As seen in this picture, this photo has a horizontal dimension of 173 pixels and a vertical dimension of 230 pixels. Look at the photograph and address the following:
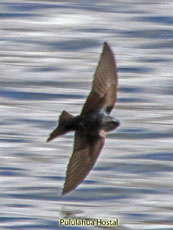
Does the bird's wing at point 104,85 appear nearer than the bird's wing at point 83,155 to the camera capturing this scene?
No

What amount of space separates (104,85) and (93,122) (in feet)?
1.16

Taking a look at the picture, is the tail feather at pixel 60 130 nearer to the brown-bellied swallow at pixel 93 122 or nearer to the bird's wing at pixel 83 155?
the brown-bellied swallow at pixel 93 122

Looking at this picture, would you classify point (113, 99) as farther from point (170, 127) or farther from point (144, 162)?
point (170, 127)

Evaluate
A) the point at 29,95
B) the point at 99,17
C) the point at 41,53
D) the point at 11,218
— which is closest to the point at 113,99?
the point at 11,218

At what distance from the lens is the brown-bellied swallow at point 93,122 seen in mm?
6578

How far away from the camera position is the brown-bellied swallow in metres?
6.58

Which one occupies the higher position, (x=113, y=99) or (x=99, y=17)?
(x=99, y=17)

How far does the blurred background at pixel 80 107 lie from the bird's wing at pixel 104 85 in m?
1.32

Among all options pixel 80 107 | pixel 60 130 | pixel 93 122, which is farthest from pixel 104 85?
pixel 80 107

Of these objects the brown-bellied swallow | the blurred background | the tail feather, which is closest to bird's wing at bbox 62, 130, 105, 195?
the brown-bellied swallow

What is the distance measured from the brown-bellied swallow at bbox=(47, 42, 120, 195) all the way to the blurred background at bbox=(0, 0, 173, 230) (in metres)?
1.22

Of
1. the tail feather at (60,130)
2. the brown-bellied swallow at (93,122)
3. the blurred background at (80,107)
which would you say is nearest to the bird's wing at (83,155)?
the brown-bellied swallow at (93,122)

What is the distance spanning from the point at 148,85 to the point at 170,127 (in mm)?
1240

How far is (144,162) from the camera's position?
30.8 feet
